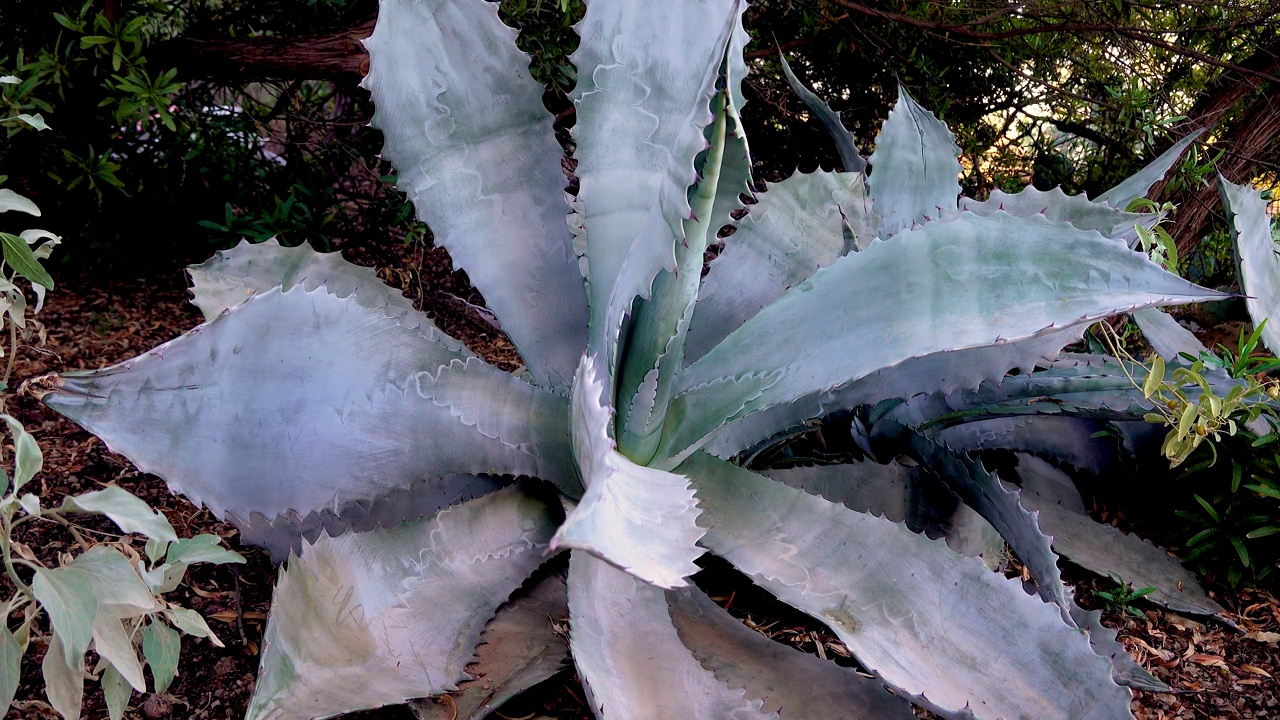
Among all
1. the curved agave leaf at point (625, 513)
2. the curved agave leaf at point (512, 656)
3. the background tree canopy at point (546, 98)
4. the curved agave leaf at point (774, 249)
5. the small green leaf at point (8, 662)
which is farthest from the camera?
the background tree canopy at point (546, 98)

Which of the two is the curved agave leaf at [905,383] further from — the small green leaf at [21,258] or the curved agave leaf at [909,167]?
the small green leaf at [21,258]

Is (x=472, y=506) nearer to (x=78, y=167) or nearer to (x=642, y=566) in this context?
(x=642, y=566)

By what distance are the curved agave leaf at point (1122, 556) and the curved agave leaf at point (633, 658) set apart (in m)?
0.61

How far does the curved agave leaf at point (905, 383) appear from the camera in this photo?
120 centimetres

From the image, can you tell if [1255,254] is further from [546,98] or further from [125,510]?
[125,510]

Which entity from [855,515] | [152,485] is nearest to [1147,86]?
[855,515]

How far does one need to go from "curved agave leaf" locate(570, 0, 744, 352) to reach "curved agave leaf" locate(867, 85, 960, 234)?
16.3 inches

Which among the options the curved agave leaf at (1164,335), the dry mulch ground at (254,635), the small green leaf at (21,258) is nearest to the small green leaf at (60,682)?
the dry mulch ground at (254,635)

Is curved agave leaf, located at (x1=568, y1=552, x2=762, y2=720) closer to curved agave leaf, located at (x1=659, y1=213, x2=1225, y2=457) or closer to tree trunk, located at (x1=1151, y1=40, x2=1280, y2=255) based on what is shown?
curved agave leaf, located at (x1=659, y1=213, x2=1225, y2=457)

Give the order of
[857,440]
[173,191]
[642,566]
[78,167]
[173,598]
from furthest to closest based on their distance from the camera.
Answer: [173,191]
[78,167]
[857,440]
[173,598]
[642,566]

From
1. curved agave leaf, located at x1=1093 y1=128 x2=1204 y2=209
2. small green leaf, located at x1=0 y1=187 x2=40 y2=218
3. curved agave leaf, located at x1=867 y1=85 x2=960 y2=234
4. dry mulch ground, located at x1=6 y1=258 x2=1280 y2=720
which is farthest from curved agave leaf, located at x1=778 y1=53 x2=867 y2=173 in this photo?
small green leaf, located at x1=0 y1=187 x2=40 y2=218

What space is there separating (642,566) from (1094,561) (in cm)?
95

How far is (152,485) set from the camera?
1402 mm

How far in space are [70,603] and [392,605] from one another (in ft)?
1.14
